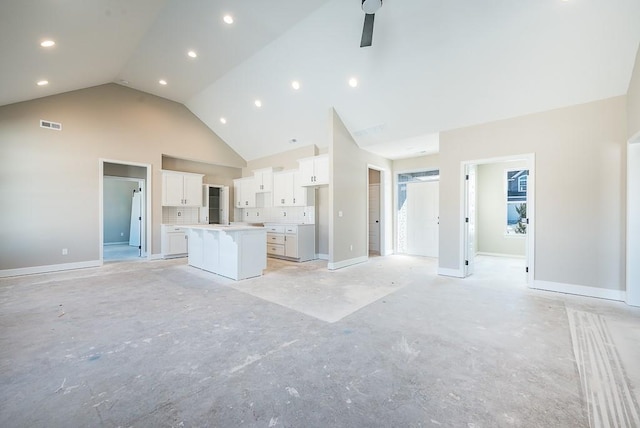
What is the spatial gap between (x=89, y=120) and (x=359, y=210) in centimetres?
613

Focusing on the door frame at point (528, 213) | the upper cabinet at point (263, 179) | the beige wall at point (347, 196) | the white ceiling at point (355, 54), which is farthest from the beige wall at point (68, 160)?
the door frame at point (528, 213)

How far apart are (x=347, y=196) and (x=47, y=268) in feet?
19.8

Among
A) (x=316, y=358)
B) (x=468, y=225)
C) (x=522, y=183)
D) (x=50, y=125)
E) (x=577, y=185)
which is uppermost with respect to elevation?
(x=50, y=125)

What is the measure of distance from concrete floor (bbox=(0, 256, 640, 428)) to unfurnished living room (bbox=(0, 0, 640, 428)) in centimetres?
2

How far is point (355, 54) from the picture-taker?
14.2 feet

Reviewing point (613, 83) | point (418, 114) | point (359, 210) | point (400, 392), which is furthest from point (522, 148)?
point (400, 392)

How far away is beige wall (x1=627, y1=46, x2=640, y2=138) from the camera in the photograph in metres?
3.13

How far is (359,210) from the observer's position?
627 centimetres

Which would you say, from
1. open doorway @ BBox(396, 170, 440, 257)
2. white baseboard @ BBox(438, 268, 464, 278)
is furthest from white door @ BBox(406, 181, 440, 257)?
white baseboard @ BBox(438, 268, 464, 278)

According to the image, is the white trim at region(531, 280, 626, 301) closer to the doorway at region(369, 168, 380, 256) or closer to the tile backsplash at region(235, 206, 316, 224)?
the doorway at region(369, 168, 380, 256)

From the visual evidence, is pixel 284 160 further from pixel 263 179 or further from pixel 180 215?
pixel 180 215

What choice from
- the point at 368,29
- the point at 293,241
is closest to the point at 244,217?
the point at 293,241

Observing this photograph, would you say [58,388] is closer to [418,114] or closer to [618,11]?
[418,114]

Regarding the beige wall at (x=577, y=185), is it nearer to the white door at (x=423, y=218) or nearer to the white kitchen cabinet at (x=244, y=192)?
the white door at (x=423, y=218)
